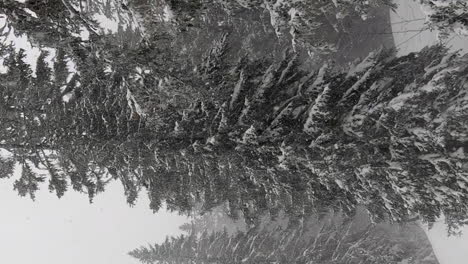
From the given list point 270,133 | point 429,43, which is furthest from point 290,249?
point 270,133

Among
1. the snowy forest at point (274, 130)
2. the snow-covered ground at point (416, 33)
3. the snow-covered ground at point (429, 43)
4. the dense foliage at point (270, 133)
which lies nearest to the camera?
the snowy forest at point (274, 130)

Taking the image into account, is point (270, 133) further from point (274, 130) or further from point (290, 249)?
point (290, 249)

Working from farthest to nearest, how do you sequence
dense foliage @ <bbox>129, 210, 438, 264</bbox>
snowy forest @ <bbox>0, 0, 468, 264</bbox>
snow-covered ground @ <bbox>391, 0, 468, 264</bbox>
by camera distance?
dense foliage @ <bbox>129, 210, 438, 264</bbox> < snow-covered ground @ <bbox>391, 0, 468, 264</bbox> < snowy forest @ <bbox>0, 0, 468, 264</bbox>

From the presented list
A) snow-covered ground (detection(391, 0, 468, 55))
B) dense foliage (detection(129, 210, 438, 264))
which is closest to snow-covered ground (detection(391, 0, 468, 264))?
snow-covered ground (detection(391, 0, 468, 55))

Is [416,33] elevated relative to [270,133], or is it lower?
elevated

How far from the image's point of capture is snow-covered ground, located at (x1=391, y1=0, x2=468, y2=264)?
14.2m

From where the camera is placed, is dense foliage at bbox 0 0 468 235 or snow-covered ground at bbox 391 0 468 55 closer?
dense foliage at bbox 0 0 468 235

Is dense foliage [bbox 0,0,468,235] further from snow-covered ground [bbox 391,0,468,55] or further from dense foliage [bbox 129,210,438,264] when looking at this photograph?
dense foliage [bbox 129,210,438,264]

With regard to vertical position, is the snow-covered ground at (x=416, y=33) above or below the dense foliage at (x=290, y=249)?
above

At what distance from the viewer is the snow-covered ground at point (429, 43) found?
14.2m

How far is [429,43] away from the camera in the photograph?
1484cm

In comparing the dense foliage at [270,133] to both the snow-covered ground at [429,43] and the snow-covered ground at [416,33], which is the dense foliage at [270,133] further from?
the snow-covered ground at [429,43]

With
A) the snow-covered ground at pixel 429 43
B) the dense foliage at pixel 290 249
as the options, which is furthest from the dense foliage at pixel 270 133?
the dense foliage at pixel 290 249

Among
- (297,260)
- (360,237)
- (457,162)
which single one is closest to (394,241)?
(360,237)
